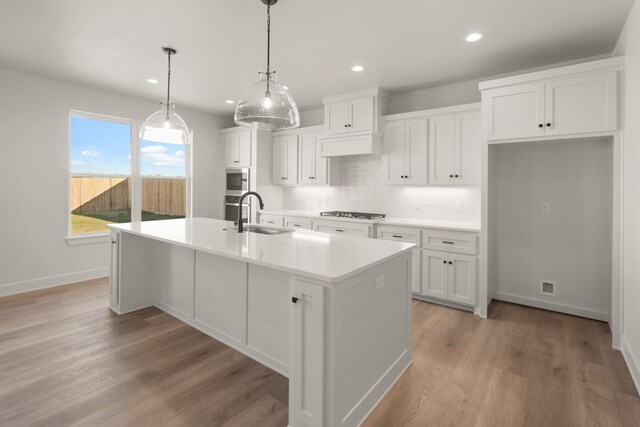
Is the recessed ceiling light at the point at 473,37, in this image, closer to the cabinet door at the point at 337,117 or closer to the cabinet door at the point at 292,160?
the cabinet door at the point at 337,117

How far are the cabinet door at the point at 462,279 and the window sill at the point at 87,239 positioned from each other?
4.56 metres

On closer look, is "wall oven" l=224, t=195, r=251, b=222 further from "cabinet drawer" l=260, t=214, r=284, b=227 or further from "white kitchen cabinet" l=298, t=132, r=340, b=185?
"white kitchen cabinet" l=298, t=132, r=340, b=185

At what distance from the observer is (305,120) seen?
563 centimetres

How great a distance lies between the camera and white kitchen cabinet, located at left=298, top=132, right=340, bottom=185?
16.2 ft

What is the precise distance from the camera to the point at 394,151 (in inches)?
167

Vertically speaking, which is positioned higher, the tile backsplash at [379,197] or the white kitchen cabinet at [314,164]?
the white kitchen cabinet at [314,164]

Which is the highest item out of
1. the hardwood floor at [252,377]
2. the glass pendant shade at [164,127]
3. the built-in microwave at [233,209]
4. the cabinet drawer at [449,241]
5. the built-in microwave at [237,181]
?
the glass pendant shade at [164,127]

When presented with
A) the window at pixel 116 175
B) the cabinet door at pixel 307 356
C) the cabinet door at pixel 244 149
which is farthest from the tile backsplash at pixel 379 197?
the cabinet door at pixel 307 356

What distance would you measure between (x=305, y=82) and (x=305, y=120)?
4.95ft

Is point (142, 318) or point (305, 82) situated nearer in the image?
point (142, 318)

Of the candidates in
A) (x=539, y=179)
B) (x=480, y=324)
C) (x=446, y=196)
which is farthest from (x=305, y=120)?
(x=480, y=324)

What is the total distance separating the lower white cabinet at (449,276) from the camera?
134 inches

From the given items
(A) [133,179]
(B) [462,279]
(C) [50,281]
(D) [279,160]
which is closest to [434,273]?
(B) [462,279]

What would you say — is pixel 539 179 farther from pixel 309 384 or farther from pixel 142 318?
pixel 142 318
